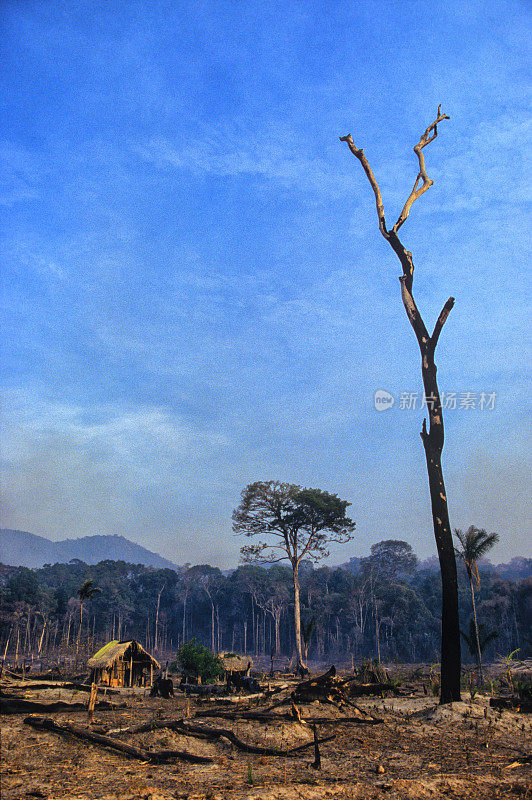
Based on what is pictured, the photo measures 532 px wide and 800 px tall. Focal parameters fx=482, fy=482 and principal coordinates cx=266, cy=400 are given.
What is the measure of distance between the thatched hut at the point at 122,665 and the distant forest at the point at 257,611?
19224 mm

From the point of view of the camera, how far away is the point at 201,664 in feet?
87.2

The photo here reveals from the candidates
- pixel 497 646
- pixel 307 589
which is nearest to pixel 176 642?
pixel 307 589

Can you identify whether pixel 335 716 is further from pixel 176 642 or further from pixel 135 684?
pixel 176 642

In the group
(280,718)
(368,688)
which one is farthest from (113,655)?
(280,718)

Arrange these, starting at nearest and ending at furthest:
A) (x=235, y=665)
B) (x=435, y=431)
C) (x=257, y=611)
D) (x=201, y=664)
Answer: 1. (x=435, y=431)
2. (x=201, y=664)
3. (x=235, y=665)
4. (x=257, y=611)

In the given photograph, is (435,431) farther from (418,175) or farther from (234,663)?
(234,663)

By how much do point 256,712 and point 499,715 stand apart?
6.38 meters

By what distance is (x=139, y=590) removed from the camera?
8619cm

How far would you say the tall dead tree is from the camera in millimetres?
14930

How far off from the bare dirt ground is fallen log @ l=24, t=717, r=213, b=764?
0.12 metres

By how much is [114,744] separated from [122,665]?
79.3 feet

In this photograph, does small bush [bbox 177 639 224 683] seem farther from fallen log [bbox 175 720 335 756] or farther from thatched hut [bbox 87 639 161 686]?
fallen log [bbox 175 720 335 756]

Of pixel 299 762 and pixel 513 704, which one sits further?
pixel 513 704

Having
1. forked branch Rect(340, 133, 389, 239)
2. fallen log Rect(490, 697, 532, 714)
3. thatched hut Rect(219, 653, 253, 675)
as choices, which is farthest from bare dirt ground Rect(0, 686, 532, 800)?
forked branch Rect(340, 133, 389, 239)
